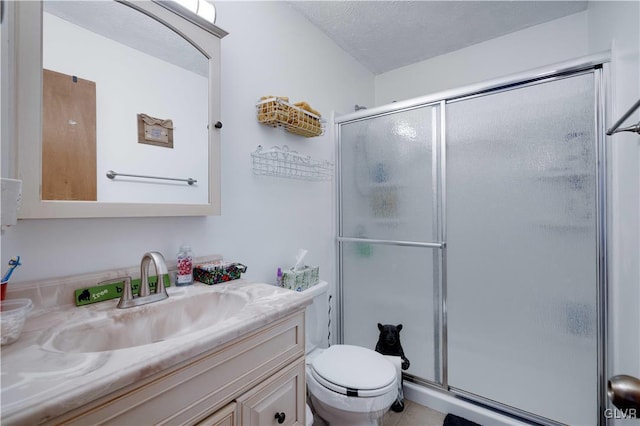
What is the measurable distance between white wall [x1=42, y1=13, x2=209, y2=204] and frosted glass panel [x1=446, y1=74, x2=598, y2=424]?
142 cm

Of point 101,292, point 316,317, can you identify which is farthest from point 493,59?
point 101,292

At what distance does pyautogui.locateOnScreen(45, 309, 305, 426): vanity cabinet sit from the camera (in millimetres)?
550

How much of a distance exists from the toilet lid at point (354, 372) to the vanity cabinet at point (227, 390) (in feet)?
0.98

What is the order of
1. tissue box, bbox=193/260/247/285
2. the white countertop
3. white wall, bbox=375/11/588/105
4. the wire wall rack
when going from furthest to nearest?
white wall, bbox=375/11/588/105, the wire wall rack, tissue box, bbox=193/260/247/285, the white countertop

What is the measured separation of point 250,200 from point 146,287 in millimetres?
652

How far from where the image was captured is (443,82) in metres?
2.30

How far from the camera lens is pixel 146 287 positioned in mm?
949

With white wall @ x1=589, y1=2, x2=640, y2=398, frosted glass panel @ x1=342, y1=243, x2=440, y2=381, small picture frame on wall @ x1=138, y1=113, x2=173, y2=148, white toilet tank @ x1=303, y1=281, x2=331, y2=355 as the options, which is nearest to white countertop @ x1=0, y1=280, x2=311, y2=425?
small picture frame on wall @ x1=138, y1=113, x2=173, y2=148

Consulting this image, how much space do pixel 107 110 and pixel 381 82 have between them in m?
2.29

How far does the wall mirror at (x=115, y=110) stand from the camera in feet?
2.64

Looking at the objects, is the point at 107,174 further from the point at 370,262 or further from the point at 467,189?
the point at 467,189

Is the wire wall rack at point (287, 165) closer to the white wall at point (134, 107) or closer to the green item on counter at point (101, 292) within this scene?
the white wall at point (134, 107)

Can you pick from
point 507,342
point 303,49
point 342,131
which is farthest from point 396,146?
point 507,342

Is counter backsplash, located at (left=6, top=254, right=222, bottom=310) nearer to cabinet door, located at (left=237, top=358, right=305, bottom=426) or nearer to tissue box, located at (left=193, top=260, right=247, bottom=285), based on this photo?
tissue box, located at (left=193, top=260, right=247, bottom=285)
